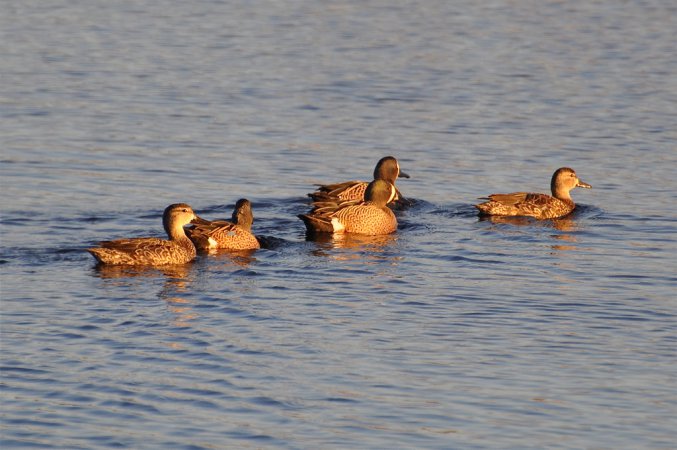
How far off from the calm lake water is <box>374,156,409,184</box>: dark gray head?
0.42 meters

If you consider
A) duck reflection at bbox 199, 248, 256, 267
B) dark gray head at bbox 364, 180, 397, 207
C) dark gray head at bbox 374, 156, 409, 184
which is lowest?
duck reflection at bbox 199, 248, 256, 267

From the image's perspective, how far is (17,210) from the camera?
63.1 feet

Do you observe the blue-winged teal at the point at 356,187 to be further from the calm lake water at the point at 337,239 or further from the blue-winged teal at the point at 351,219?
the blue-winged teal at the point at 351,219

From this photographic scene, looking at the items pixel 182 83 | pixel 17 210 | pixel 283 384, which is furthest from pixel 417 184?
pixel 283 384

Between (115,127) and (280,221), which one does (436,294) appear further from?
(115,127)

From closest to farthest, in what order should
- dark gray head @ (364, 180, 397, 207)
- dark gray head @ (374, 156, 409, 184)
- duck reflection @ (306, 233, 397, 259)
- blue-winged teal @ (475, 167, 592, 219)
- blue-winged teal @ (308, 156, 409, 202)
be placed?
duck reflection @ (306, 233, 397, 259)
blue-winged teal @ (475, 167, 592, 219)
dark gray head @ (364, 180, 397, 207)
blue-winged teal @ (308, 156, 409, 202)
dark gray head @ (374, 156, 409, 184)

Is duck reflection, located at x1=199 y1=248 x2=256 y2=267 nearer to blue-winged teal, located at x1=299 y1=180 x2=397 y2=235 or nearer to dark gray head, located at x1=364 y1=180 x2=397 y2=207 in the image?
blue-winged teal, located at x1=299 y1=180 x2=397 y2=235

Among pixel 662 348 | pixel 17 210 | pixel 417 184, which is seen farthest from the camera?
pixel 417 184

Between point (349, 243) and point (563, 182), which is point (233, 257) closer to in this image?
point (349, 243)

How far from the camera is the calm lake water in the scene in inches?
460

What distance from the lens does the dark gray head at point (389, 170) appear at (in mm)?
21344

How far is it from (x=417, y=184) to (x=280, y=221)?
3285 millimetres

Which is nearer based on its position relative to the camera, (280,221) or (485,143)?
(280,221)

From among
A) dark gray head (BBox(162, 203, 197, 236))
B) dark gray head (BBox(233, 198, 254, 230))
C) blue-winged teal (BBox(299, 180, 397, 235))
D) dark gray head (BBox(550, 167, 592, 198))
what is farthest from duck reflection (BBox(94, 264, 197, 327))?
dark gray head (BBox(550, 167, 592, 198))
